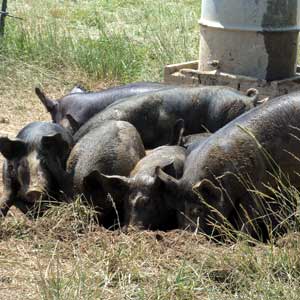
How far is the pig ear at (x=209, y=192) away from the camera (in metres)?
5.89

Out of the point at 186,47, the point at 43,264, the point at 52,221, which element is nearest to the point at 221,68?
the point at 186,47

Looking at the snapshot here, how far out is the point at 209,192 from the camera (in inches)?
235

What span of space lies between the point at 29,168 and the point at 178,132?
1318 millimetres

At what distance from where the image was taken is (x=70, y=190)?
263 inches

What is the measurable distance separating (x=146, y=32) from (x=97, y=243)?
683cm

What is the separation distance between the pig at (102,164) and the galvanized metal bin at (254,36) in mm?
1916

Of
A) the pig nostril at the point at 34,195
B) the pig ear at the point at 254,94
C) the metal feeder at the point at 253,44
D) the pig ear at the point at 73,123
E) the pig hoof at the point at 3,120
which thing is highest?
the metal feeder at the point at 253,44

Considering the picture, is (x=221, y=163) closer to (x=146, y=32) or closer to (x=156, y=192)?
(x=156, y=192)

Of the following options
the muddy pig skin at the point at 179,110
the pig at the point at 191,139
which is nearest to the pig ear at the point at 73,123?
the muddy pig skin at the point at 179,110

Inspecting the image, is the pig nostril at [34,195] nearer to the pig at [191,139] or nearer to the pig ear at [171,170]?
the pig ear at [171,170]

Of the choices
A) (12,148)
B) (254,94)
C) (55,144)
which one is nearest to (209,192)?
(55,144)

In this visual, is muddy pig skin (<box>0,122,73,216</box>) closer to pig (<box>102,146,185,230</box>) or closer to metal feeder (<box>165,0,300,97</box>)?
pig (<box>102,146,185,230</box>)

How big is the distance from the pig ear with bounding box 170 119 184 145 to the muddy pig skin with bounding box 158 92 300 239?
30.2 inches

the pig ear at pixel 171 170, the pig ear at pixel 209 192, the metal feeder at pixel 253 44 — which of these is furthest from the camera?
the metal feeder at pixel 253 44
